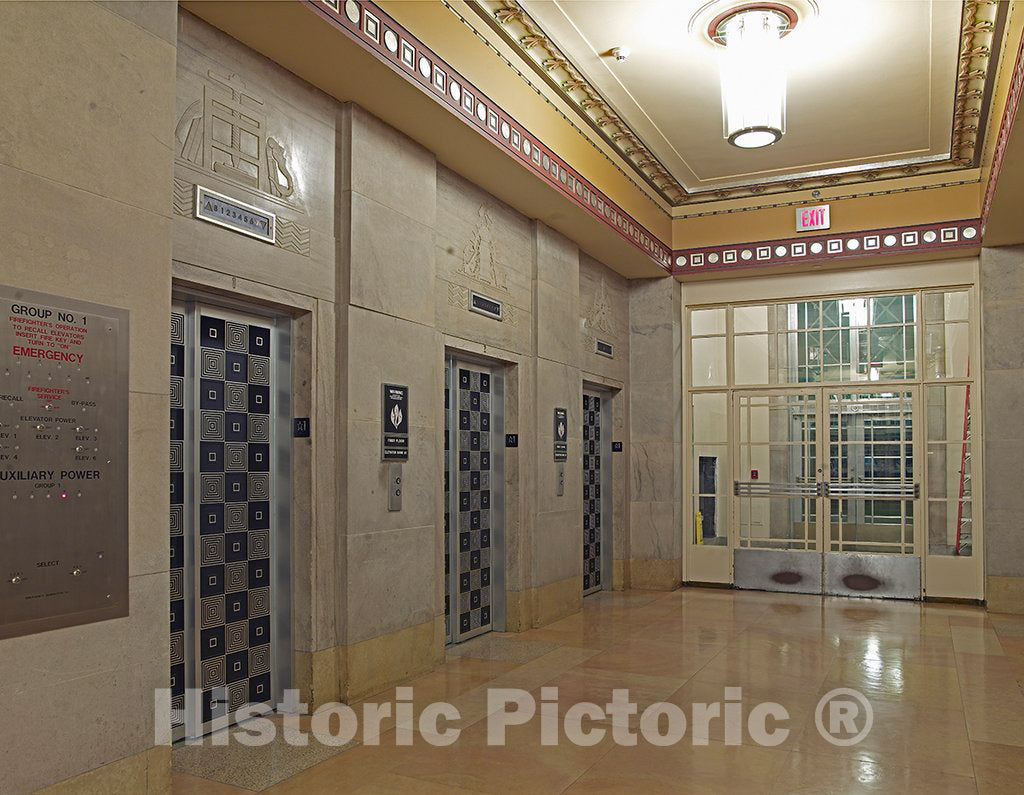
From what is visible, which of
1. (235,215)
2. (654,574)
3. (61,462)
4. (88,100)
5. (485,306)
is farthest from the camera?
(654,574)

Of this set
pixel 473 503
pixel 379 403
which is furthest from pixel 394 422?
pixel 473 503

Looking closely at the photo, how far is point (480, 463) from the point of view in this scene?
7.88 metres

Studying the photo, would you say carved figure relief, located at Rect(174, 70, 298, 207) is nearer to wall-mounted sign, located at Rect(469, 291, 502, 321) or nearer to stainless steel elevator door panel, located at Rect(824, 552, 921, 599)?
wall-mounted sign, located at Rect(469, 291, 502, 321)

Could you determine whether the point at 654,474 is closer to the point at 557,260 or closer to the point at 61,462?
the point at 557,260

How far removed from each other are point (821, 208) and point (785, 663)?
5495mm

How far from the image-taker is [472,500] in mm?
7715

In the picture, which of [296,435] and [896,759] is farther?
[296,435]

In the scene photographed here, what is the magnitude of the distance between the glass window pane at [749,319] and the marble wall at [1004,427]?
7.81 feet

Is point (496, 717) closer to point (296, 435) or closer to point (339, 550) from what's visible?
point (339, 550)

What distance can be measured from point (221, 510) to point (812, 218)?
762 centimetres

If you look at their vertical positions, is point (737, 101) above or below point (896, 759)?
above

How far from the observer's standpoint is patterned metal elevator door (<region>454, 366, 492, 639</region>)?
7547mm

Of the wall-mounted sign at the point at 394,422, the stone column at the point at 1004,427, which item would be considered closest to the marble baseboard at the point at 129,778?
the wall-mounted sign at the point at 394,422

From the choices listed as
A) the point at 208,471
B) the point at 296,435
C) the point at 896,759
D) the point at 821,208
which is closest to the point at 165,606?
the point at 208,471
